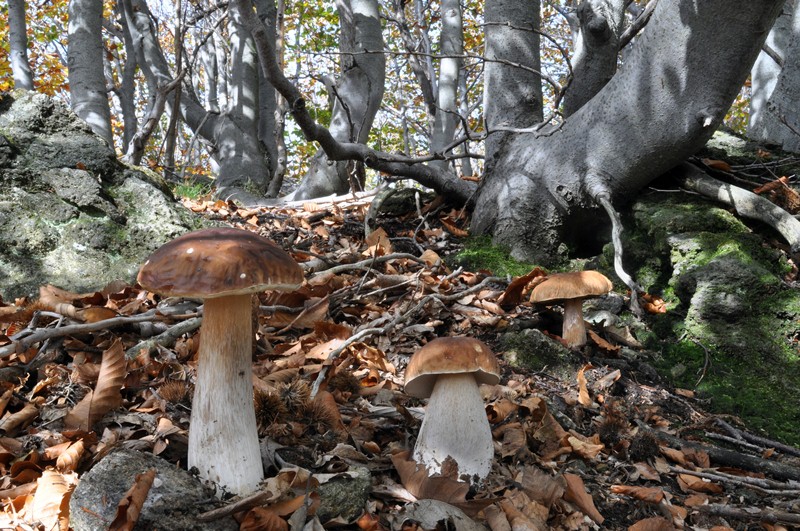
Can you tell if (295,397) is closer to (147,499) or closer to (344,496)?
(344,496)

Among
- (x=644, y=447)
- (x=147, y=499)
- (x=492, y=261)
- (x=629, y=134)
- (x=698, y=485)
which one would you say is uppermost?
(x=629, y=134)

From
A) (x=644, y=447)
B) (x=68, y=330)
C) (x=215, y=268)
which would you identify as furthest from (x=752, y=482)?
(x=68, y=330)

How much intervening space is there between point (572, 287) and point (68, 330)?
2509mm

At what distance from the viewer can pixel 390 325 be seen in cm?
294

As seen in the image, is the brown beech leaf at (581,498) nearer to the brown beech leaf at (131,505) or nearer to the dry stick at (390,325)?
the dry stick at (390,325)

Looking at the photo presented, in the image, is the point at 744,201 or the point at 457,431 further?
the point at 744,201

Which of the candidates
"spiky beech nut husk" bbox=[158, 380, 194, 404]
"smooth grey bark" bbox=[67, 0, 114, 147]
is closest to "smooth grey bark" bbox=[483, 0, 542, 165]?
"spiky beech nut husk" bbox=[158, 380, 194, 404]

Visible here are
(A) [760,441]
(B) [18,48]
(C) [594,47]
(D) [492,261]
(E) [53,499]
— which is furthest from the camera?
(B) [18,48]

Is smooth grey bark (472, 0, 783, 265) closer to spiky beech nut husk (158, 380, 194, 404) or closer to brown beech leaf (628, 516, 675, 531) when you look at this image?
brown beech leaf (628, 516, 675, 531)

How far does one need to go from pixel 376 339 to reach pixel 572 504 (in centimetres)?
135

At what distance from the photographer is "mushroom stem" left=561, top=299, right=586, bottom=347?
10.2 feet

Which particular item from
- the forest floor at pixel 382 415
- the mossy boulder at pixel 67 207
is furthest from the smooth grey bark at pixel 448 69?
the forest floor at pixel 382 415

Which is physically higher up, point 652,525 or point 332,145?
point 332,145

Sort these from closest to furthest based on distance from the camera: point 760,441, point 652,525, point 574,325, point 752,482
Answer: point 652,525
point 752,482
point 760,441
point 574,325
